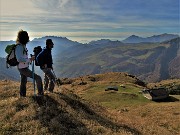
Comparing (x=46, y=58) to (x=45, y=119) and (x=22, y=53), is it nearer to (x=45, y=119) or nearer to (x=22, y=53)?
(x=22, y=53)

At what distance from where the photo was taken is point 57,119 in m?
16.6

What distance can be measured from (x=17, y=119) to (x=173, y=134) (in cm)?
1248

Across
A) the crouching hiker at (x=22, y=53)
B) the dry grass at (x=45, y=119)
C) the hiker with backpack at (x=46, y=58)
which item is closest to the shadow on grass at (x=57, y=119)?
the dry grass at (x=45, y=119)

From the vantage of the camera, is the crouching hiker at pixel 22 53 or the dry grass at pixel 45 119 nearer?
the dry grass at pixel 45 119

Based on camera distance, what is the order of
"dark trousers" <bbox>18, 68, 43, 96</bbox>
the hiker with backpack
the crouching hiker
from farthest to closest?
the hiker with backpack
"dark trousers" <bbox>18, 68, 43, 96</bbox>
the crouching hiker

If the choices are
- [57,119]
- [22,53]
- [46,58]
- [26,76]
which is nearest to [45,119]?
[57,119]

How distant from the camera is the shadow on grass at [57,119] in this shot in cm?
1535

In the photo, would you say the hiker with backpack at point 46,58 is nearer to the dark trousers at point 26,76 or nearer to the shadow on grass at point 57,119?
the dark trousers at point 26,76

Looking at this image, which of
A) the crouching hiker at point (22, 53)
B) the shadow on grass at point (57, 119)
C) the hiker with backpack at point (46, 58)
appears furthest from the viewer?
the hiker with backpack at point (46, 58)

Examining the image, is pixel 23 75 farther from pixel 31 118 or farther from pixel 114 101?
pixel 114 101

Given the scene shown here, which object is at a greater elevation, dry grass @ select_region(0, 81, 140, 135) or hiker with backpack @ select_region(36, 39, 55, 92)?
hiker with backpack @ select_region(36, 39, 55, 92)

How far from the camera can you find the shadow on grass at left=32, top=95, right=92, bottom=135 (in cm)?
1535

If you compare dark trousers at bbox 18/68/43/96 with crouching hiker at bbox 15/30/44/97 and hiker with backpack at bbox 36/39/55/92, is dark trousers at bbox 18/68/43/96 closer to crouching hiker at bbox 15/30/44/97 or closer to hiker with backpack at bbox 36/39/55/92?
crouching hiker at bbox 15/30/44/97

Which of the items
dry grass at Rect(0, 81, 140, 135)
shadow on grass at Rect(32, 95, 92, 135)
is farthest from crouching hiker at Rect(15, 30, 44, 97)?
shadow on grass at Rect(32, 95, 92, 135)
